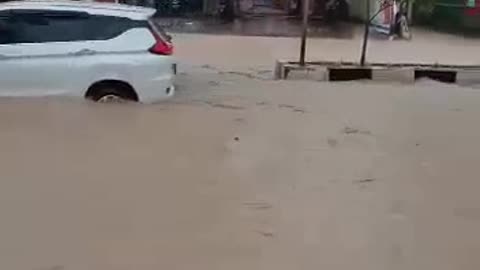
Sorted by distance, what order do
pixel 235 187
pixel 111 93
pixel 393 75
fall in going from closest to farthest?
pixel 235 187
pixel 111 93
pixel 393 75

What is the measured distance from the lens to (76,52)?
1101 cm

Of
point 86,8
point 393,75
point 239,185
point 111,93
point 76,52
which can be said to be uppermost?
point 86,8

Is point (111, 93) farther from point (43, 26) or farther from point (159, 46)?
point (43, 26)

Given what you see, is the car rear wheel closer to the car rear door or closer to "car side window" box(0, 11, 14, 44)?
the car rear door

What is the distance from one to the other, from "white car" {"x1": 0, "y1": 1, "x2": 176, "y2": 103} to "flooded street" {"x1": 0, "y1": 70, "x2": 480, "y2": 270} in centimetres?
45

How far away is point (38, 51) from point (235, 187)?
4908 mm

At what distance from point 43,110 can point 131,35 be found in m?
1.71

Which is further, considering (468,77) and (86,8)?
(468,77)

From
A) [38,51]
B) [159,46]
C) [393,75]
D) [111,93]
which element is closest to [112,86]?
[111,93]

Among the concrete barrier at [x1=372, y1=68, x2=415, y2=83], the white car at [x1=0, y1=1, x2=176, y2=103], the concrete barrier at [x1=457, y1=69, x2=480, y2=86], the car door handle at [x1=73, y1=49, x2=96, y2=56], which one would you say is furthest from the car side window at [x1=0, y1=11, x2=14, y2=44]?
the concrete barrier at [x1=457, y1=69, x2=480, y2=86]

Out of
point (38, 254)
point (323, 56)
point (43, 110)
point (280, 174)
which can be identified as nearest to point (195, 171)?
point (280, 174)

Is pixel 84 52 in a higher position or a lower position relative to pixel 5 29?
lower

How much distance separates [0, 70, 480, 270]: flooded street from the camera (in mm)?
5332

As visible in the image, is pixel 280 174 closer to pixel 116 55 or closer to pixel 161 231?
pixel 161 231
